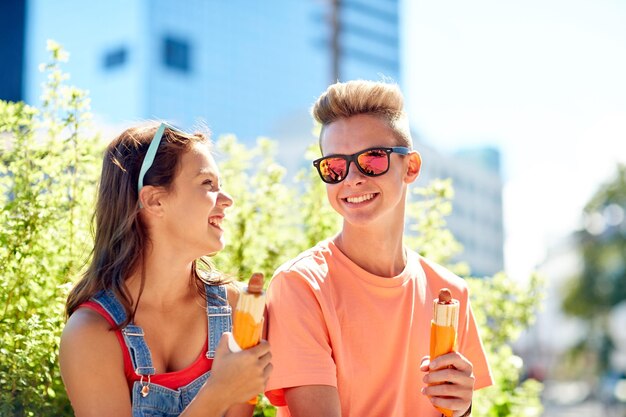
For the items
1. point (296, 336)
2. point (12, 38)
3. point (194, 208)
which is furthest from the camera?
point (12, 38)

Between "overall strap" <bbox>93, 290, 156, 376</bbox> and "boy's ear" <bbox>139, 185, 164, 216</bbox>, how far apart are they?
354 millimetres

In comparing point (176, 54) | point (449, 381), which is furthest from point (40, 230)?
point (176, 54)

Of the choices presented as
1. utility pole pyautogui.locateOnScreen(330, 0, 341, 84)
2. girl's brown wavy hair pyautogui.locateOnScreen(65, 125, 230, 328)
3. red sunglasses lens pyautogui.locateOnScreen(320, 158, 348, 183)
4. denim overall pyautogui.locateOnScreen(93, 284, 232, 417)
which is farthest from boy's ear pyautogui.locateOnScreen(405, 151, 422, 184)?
utility pole pyautogui.locateOnScreen(330, 0, 341, 84)

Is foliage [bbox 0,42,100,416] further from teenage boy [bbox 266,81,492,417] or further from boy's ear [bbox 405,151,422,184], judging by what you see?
boy's ear [bbox 405,151,422,184]

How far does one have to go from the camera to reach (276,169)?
15.1 ft

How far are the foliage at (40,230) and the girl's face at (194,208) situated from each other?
22.7 inches

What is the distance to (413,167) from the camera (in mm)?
3264

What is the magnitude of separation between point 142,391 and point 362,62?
119 m

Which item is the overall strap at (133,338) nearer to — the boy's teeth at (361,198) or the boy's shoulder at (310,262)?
the boy's shoulder at (310,262)

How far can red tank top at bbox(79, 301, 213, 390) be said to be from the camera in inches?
110

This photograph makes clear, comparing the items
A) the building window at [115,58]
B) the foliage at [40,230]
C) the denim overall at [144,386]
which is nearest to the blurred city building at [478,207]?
the building window at [115,58]

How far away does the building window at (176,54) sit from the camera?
8962 cm

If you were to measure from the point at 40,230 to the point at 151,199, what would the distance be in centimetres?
69

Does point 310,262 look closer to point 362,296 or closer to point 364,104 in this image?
point 362,296
